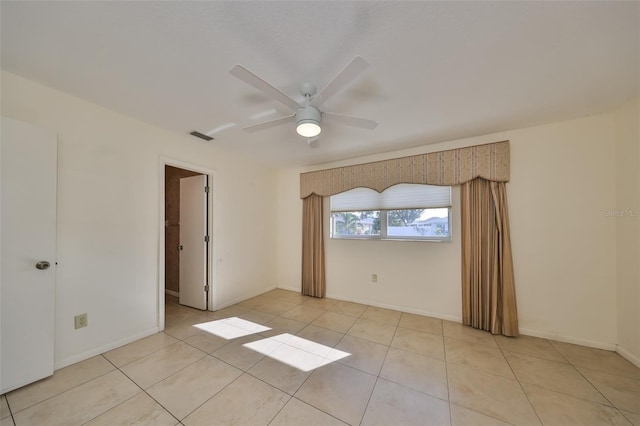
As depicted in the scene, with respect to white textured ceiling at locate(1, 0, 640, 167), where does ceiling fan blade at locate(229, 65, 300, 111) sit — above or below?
below

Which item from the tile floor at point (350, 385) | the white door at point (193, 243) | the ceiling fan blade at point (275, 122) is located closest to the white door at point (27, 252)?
the tile floor at point (350, 385)

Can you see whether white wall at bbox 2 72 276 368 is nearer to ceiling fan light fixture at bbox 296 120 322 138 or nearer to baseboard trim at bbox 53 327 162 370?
baseboard trim at bbox 53 327 162 370

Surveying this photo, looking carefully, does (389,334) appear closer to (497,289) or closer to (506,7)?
(497,289)

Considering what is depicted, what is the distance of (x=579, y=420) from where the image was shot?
1482 mm

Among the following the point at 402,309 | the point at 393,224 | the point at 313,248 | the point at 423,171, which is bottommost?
the point at 402,309

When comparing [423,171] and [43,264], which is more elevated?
[423,171]

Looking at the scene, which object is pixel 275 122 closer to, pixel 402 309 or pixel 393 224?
pixel 393 224

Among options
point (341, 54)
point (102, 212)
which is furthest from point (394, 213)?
point (102, 212)

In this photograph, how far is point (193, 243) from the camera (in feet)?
11.6

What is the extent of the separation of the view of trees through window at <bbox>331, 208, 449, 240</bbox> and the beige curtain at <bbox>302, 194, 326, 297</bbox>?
0.29 m

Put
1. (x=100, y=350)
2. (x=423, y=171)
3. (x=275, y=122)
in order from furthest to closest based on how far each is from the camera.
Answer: (x=423, y=171), (x=100, y=350), (x=275, y=122)

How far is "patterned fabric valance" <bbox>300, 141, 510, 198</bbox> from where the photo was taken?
2750mm

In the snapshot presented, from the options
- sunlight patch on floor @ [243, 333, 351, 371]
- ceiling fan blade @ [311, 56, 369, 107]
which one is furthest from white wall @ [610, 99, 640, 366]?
ceiling fan blade @ [311, 56, 369, 107]

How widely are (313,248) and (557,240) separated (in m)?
3.22
